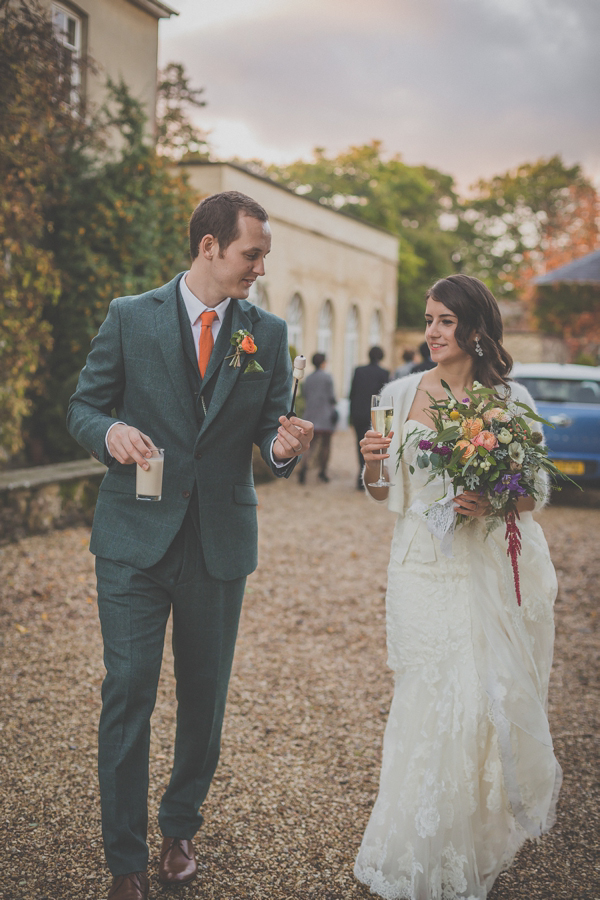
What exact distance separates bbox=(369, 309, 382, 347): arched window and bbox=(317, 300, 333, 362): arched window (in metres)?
3.04

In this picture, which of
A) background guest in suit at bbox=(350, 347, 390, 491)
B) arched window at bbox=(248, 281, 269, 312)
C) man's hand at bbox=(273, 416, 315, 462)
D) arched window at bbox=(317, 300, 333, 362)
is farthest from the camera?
arched window at bbox=(317, 300, 333, 362)

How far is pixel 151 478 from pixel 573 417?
963cm

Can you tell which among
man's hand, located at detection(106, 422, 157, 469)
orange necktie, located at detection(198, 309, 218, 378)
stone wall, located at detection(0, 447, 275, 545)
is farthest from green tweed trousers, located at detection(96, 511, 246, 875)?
stone wall, located at detection(0, 447, 275, 545)

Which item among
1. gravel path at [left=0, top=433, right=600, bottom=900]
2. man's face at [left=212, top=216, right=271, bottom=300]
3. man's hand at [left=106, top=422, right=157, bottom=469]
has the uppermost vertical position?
man's face at [left=212, top=216, right=271, bottom=300]

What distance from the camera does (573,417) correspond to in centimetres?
1120

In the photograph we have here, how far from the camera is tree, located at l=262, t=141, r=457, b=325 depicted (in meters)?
34.9

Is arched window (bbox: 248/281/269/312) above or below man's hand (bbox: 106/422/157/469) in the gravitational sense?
above

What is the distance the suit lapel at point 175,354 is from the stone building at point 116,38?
10934 millimetres

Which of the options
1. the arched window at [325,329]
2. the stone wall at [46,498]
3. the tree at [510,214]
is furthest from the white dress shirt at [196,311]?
the tree at [510,214]

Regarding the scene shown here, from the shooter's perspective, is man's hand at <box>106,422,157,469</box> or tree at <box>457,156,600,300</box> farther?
tree at <box>457,156,600,300</box>

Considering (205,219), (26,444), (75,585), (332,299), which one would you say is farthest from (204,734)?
(332,299)

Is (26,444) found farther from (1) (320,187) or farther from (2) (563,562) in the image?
(1) (320,187)

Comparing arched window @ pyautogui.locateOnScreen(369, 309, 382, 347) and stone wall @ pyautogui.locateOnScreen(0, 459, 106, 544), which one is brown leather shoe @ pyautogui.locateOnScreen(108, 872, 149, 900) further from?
arched window @ pyautogui.locateOnScreen(369, 309, 382, 347)

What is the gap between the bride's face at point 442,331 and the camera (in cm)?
304
